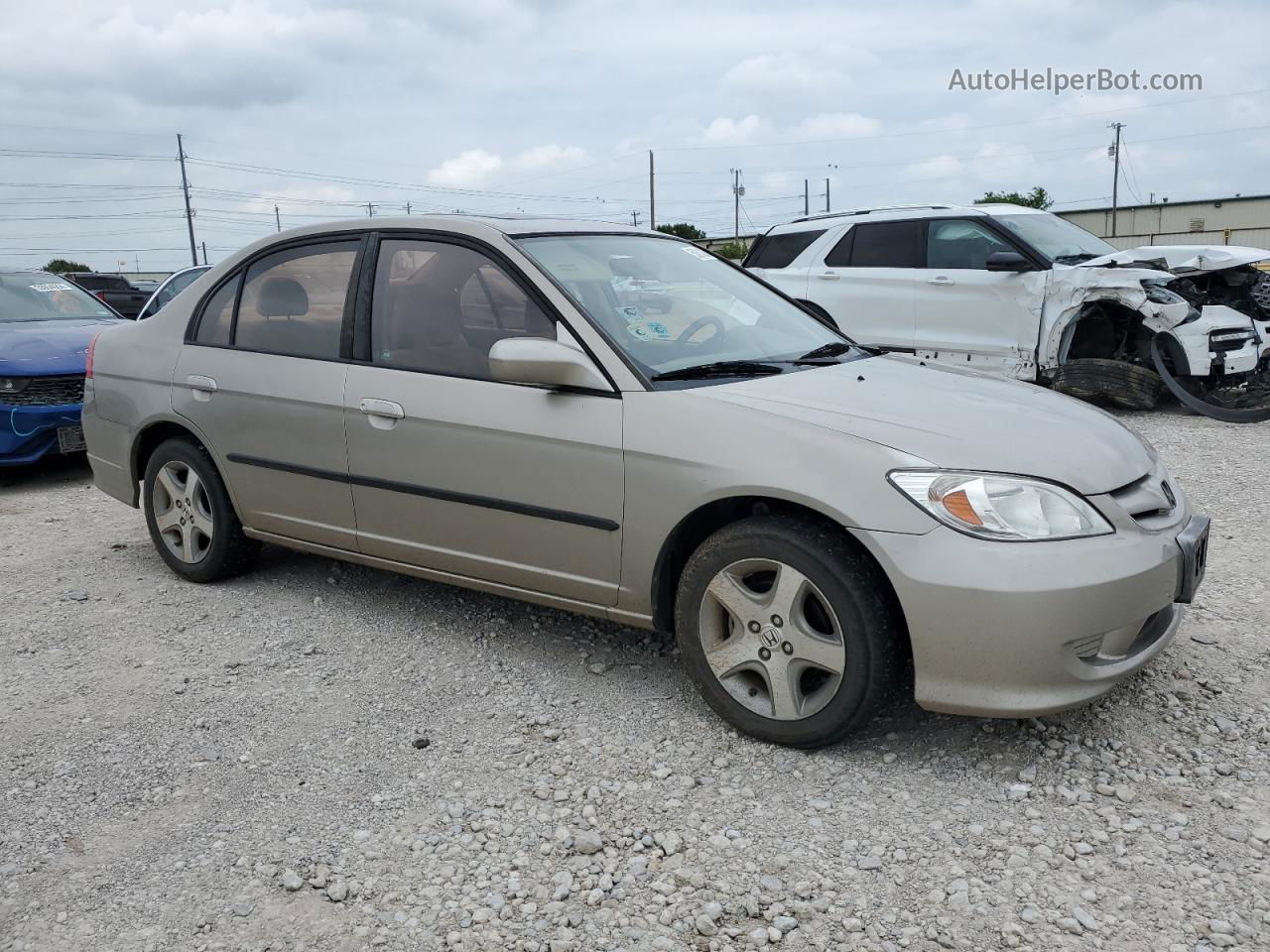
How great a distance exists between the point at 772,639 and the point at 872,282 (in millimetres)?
6858

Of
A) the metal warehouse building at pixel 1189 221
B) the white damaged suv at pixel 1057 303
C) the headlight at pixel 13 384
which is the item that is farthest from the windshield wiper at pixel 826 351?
the metal warehouse building at pixel 1189 221

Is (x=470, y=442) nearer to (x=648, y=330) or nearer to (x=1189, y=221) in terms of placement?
(x=648, y=330)

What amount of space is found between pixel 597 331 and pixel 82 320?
259 inches

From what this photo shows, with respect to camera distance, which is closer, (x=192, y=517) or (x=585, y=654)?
(x=585, y=654)

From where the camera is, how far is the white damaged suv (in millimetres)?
8281

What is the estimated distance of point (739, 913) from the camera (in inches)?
97.7

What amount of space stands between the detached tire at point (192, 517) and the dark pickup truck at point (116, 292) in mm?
16177

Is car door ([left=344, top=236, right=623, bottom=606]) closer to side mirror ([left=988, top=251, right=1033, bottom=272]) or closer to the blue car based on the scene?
the blue car

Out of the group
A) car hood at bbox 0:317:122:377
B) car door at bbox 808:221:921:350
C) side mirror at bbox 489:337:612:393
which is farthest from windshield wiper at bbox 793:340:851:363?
car hood at bbox 0:317:122:377

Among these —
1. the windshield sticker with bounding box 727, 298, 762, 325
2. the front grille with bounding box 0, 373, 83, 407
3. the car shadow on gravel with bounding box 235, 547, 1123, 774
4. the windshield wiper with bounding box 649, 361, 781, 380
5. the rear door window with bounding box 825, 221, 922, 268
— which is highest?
the rear door window with bounding box 825, 221, 922, 268

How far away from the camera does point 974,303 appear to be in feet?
29.1

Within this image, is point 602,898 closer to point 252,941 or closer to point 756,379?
point 252,941

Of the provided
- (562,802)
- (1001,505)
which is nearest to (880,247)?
(1001,505)

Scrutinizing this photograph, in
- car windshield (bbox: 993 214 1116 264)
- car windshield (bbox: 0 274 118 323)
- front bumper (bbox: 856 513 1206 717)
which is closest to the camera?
front bumper (bbox: 856 513 1206 717)
